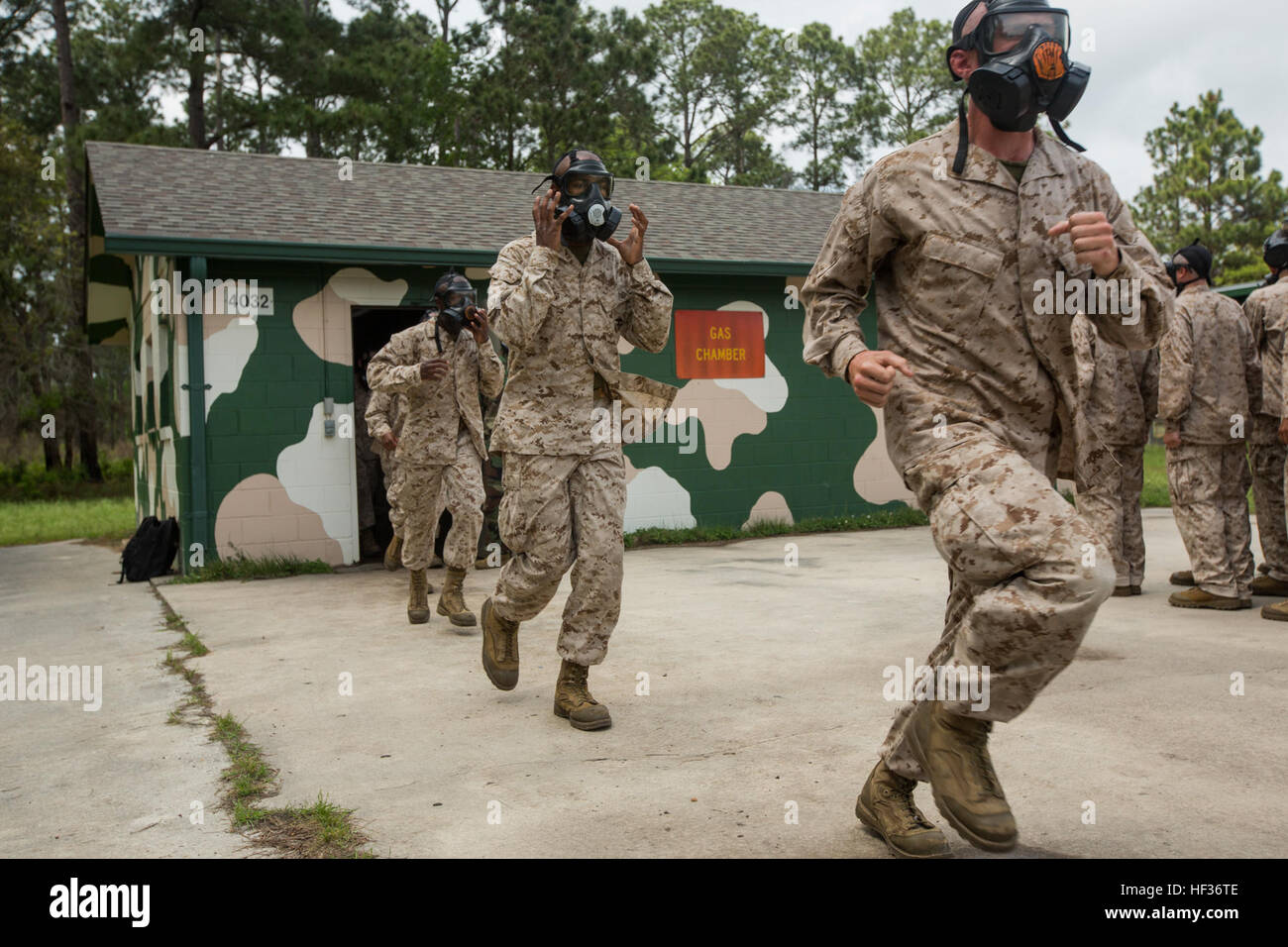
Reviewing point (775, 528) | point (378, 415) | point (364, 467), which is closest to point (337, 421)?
point (364, 467)

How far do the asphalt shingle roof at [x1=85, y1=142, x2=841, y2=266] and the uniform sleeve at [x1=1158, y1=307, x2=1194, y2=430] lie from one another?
553cm

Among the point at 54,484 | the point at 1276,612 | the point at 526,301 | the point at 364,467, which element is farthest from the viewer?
the point at 54,484

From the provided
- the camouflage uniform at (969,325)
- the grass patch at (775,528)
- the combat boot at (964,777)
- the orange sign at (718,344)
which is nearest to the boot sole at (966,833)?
the combat boot at (964,777)

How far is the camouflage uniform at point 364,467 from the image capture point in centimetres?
1230

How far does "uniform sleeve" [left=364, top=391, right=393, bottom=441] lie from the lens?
24.1ft

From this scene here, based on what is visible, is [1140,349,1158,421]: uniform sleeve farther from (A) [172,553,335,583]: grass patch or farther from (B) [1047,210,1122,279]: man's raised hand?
(A) [172,553,335,583]: grass patch

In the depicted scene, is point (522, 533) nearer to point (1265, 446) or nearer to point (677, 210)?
point (1265, 446)

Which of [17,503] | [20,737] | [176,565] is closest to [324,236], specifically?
[176,565]

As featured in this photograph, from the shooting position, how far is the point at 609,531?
452cm

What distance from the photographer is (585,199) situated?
4496 millimetres

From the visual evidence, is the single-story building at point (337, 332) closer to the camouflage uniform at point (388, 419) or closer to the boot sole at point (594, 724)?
the camouflage uniform at point (388, 419)

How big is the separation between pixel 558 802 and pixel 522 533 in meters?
1.32

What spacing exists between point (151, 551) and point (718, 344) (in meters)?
6.04

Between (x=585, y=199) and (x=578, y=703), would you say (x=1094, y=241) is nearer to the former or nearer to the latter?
(x=585, y=199)
